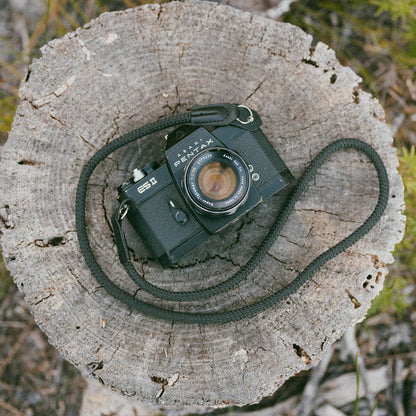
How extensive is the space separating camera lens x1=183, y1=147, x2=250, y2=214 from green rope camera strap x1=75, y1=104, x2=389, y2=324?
0.53 ft

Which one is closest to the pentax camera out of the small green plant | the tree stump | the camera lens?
the camera lens

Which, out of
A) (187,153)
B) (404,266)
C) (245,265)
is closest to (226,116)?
(187,153)

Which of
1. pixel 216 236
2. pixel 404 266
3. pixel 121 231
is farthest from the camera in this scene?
pixel 404 266

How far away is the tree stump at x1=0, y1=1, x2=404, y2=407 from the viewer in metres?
1.66

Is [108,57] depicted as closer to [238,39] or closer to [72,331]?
[238,39]

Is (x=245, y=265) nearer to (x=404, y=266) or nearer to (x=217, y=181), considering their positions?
(x=217, y=181)

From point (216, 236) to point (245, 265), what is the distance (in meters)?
0.19

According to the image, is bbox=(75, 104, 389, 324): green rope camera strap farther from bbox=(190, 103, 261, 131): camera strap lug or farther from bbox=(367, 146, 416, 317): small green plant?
bbox=(367, 146, 416, 317): small green plant

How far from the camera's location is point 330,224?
1.79 metres

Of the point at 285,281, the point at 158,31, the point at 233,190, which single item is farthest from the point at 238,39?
the point at 285,281

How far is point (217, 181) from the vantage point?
169 centimetres

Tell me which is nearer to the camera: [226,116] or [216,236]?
[226,116]

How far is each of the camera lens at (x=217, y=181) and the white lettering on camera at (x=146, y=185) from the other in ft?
0.46

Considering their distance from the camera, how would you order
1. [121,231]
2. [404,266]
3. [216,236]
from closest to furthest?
1. [121,231]
2. [216,236]
3. [404,266]
